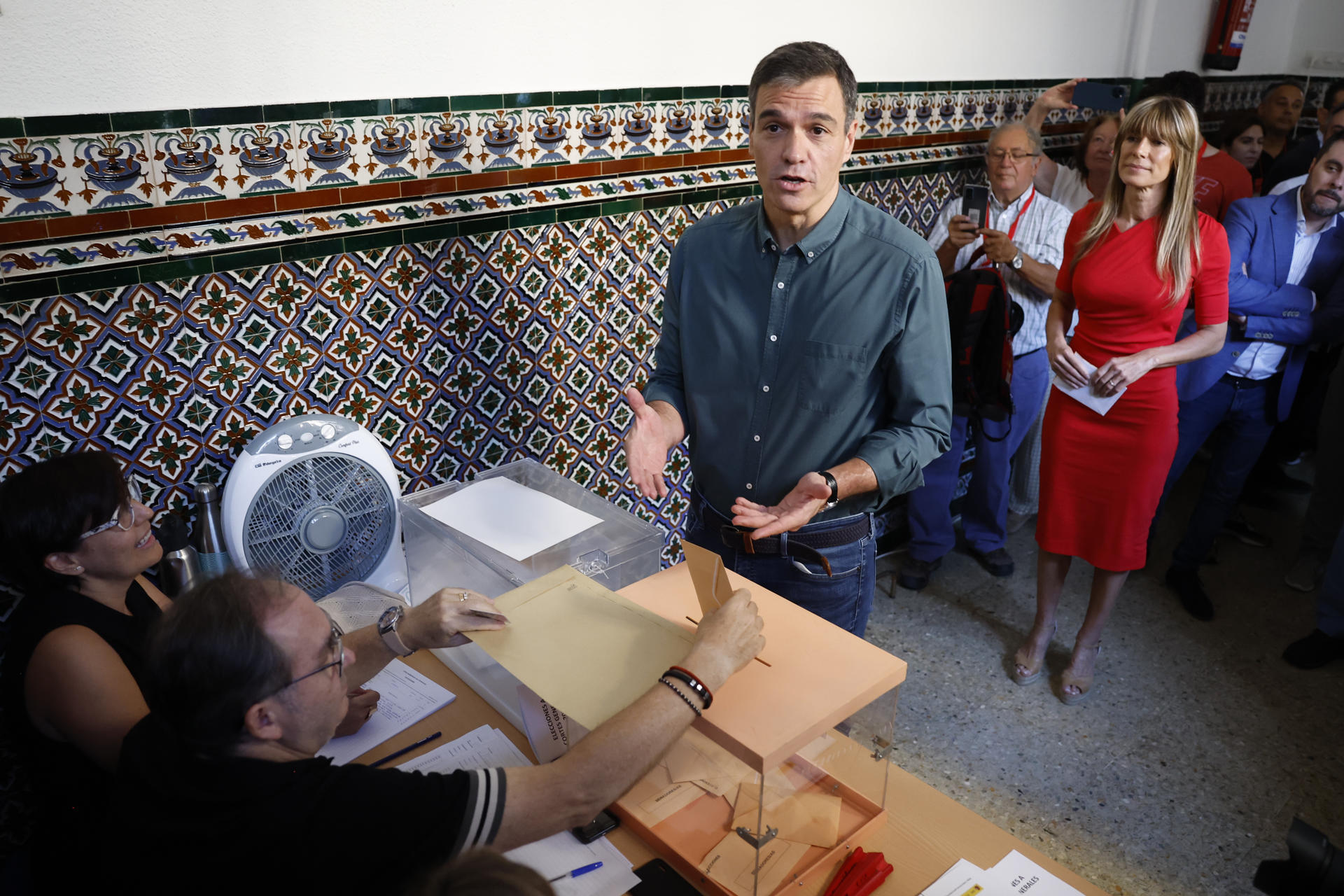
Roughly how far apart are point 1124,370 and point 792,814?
200 cm

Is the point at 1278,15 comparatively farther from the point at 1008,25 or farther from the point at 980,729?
the point at 980,729

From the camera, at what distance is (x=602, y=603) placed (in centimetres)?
148

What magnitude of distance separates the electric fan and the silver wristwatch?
0.46 m

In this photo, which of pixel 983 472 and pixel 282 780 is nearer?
pixel 282 780

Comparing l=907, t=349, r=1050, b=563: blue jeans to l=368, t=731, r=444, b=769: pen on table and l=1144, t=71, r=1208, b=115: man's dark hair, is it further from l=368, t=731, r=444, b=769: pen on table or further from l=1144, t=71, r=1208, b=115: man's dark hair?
l=368, t=731, r=444, b=769: pen on table

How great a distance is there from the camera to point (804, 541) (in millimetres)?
1952

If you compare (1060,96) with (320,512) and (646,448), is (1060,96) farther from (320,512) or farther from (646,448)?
(320,512)

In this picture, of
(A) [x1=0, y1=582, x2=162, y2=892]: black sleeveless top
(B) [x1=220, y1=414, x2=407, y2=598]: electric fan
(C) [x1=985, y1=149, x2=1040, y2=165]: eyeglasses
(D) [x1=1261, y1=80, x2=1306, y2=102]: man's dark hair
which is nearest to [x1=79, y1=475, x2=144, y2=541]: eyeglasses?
(A) [x1=0, y1=582, x2=162, y2=892]: black sleeveless top

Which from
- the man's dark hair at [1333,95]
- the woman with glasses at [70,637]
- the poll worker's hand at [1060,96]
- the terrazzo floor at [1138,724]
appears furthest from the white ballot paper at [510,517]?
the man's dark hair at [1333,95]

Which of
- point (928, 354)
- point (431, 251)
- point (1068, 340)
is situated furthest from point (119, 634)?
point (1068, 340)

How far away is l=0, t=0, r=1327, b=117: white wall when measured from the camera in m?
1.82

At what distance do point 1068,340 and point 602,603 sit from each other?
2.23 metres

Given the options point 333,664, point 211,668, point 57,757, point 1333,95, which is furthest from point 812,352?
point 1333,95

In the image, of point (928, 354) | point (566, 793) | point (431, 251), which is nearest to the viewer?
point (566, 793)
